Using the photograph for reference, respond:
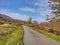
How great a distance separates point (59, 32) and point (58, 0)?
6550 mm

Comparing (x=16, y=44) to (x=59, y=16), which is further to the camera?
(x=59, y=16)

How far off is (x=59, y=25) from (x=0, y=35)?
50.0 feet

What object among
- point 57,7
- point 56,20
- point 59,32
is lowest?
point 59,32

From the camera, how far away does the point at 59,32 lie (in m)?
35.1

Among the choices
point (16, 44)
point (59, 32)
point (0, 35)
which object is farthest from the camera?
point (59, 32)

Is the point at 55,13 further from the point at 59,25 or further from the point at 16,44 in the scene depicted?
the point at 16,44

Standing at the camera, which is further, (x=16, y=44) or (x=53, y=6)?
(x=53, y=6)

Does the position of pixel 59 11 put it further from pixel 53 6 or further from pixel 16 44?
pixel 16 44

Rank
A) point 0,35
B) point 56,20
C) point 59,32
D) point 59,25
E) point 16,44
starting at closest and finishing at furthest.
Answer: point 16,44 < point 0,35 < point 56,20 < point 59,25 < point 59,32

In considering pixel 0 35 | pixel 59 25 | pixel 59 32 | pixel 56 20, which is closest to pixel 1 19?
pixel 0 35

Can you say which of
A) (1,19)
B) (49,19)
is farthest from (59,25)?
(1,19)

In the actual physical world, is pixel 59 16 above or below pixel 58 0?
below

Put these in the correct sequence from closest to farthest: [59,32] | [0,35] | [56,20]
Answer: [0,35]
[56,20]
[59,32]

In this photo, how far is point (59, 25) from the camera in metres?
32.7
